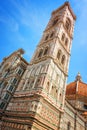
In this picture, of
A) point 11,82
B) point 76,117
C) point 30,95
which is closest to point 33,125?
point 30,95

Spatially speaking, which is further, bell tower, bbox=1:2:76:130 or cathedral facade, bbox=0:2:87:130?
cathedral facade, bbox=0:2:87:130

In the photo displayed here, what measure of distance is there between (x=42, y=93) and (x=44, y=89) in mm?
892

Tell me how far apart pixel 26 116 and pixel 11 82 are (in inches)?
333

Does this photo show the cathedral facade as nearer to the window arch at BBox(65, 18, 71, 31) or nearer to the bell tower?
the bell tower

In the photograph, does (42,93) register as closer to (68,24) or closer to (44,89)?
(44,89)

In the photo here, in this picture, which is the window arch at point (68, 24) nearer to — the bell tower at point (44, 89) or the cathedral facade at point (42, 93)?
the cathedral facade at point (42, 93)

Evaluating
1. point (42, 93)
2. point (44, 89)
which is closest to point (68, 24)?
point (44, 89)

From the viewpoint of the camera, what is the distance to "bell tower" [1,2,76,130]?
16094mm

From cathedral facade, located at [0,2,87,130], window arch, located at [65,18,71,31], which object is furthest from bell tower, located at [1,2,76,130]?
window arch, located at [65,18,71,31]

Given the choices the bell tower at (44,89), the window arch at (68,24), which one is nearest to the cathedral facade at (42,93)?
the bell tower at (44,89)

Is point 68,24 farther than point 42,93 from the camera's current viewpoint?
Yes

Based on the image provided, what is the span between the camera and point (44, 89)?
18141mm

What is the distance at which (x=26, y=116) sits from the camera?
15.5 meters

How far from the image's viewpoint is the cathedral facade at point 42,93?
53.4 ft
